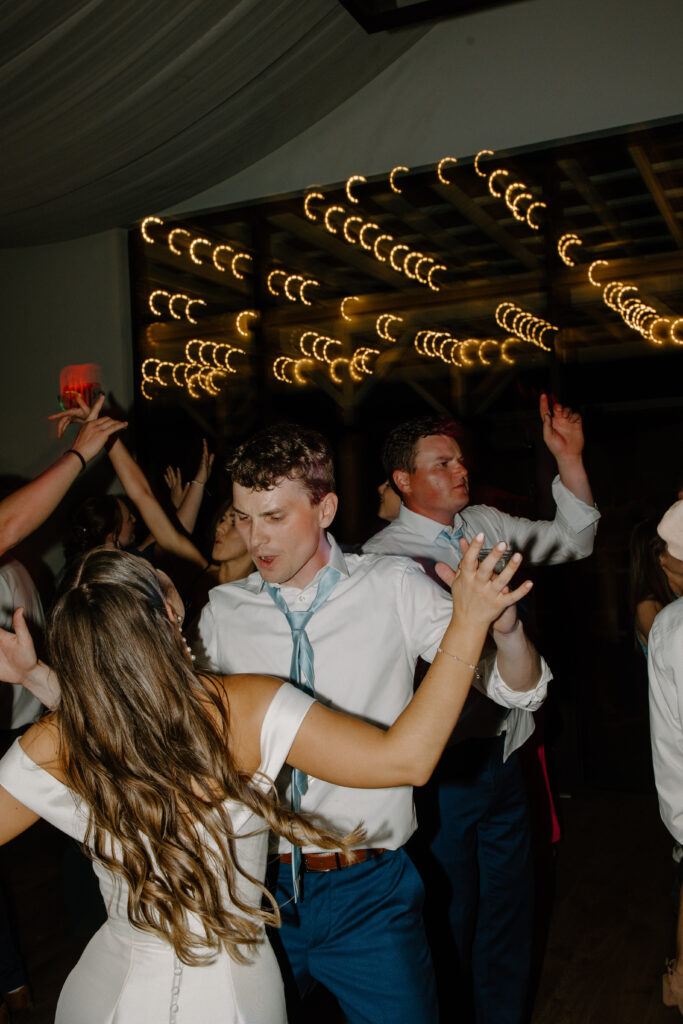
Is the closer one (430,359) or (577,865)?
(577,865)

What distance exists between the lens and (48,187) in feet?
14.1

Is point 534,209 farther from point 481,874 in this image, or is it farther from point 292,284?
point 481,874

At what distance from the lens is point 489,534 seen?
10.3ft

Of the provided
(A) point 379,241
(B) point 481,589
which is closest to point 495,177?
(A) point 379,241

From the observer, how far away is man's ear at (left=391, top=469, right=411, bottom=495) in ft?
9.23

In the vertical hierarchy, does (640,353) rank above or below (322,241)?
below

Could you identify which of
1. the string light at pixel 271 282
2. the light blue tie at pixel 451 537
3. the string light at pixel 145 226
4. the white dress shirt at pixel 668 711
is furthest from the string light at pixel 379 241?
the white dress shirt at pixel 668 711

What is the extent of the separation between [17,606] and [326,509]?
61.1 inches

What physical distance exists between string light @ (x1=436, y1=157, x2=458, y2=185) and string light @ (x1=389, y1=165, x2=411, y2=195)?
155 mm

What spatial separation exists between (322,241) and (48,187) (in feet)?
4.90

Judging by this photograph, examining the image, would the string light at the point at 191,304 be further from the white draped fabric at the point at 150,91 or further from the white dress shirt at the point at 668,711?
the white dress shirt at the point at 668,711

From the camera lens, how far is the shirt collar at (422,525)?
279 centimetres

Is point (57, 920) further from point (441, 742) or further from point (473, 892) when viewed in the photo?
point (441, 742)

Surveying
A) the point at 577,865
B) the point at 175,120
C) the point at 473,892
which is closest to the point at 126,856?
the point at 473,892
